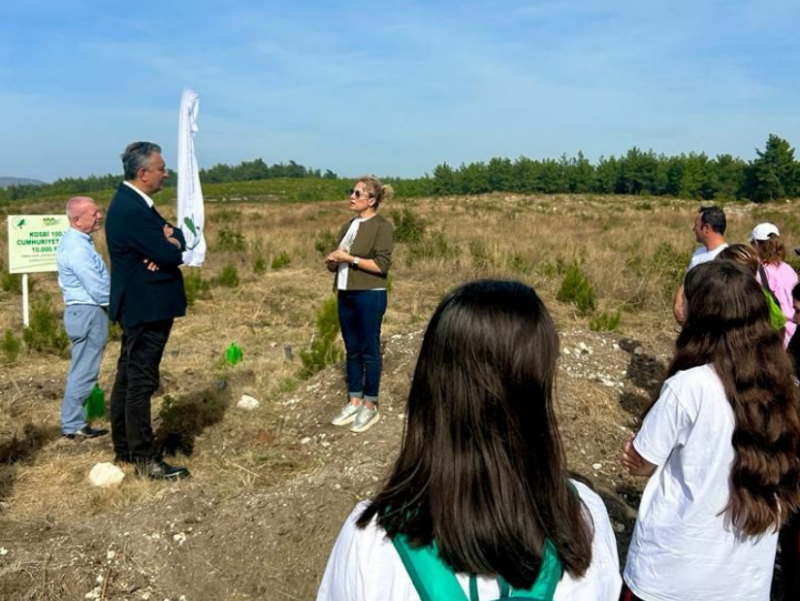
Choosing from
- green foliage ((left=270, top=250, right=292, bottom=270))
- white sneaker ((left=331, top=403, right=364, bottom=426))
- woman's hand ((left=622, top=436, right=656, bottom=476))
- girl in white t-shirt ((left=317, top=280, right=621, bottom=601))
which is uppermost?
girl in white t-shirt ((left=317, top=280, right=621, bottom=601))

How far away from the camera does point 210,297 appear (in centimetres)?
1080

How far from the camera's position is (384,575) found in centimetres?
106

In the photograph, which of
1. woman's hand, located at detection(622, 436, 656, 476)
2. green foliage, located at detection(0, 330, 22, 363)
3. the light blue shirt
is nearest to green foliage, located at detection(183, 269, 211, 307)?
green foliage, located at detection(0, 330, 22, 363)

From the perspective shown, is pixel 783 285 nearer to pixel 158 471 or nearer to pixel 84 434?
pixel 158 471

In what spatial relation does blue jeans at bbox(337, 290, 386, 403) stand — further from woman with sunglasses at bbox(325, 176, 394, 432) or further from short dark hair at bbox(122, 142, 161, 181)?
short dark hair at bbox(122, 142, 161, 181)

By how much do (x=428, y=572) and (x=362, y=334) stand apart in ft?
11.5

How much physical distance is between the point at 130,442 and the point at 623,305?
7.86m

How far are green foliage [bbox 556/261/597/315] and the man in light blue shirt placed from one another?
21.6 ft

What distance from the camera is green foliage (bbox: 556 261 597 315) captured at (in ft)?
30.9

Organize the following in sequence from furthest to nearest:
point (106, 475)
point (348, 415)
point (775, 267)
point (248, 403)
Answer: point (248, 403)
point (348, 415)
point (775, 267)
point (106, 475)

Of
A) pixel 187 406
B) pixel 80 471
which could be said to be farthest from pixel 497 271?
pixel 80 471

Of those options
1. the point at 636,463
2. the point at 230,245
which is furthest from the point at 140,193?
the point at 230,245

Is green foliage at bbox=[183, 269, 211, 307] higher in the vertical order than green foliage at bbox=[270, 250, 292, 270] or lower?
lower

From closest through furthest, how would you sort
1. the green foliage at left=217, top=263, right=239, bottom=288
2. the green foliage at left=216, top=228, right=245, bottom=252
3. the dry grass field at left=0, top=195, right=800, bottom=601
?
the dry grass field at left=0, top=195, right=800, bottom=601, the green foliage at left=217, top=263, right=239, bottom=288, the green foliage at left=216, top=228, right=245, bottom=252
